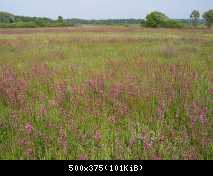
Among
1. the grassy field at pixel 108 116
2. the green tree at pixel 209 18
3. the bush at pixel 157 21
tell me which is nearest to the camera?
the grassy field at pixel 108 116

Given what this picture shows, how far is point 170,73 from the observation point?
6.64 meters

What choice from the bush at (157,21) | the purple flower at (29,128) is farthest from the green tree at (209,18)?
the purple flower at (29,128)

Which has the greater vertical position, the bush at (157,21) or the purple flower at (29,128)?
the bush at (157,21)

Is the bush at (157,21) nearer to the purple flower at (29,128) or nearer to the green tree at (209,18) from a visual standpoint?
the green tree at (209,18)

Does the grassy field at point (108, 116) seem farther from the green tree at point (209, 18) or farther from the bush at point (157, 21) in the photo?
the green tree at point (209, 18)

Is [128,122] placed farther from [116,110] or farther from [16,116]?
[16,116]

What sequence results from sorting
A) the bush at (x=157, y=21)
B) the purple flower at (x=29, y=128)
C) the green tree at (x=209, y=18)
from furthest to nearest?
the green tree at (x=209, y=18), the bush at (x=157, y=21), the purple flower at (x=29, y=128)

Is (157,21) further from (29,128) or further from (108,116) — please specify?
(29,128)

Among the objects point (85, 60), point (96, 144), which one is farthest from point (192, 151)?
point (85, 60)

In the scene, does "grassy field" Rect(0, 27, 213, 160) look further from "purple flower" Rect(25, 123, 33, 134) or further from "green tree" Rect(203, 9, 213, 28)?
"green tree" Rect(203, 9, 213, 28)

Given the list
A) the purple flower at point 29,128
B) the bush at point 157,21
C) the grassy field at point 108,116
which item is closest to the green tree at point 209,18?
the bush at point 157,21

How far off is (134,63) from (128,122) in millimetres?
4777

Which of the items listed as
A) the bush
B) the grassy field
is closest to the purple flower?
the grassy field

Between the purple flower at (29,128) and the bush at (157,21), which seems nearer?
the purple flower at (29,128)
